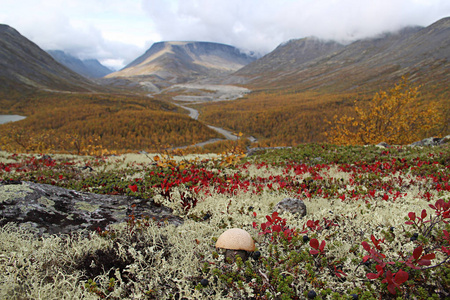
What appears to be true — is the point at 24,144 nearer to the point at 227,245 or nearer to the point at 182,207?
the point at 182,207

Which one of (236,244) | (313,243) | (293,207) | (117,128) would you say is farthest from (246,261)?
(117,128)

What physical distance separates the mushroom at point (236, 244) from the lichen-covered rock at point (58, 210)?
124 centimetres

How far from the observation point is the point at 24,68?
118 metres

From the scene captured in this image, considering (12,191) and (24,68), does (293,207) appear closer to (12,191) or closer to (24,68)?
(12,191)

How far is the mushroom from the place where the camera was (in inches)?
110

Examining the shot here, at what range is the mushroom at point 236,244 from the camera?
280 cm

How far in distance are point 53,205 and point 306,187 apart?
5.92m

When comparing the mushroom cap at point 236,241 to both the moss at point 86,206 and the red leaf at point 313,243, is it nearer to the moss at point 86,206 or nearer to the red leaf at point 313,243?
the red leaf at point 313,243

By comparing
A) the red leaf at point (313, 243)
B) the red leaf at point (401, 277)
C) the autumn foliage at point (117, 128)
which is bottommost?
the autumn foliage at point (117, 128)

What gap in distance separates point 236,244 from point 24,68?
536 feet

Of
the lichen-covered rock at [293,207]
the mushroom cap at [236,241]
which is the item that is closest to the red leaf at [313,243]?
the mushroom cap at [236,241]

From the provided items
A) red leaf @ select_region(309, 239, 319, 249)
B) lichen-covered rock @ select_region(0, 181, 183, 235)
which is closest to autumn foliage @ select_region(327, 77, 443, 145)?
red leaf @ select_region(309, 239, 319, 249)

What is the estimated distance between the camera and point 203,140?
149ft

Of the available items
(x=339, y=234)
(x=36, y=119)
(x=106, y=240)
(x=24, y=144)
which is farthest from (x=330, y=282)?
(x=36, y=119)
